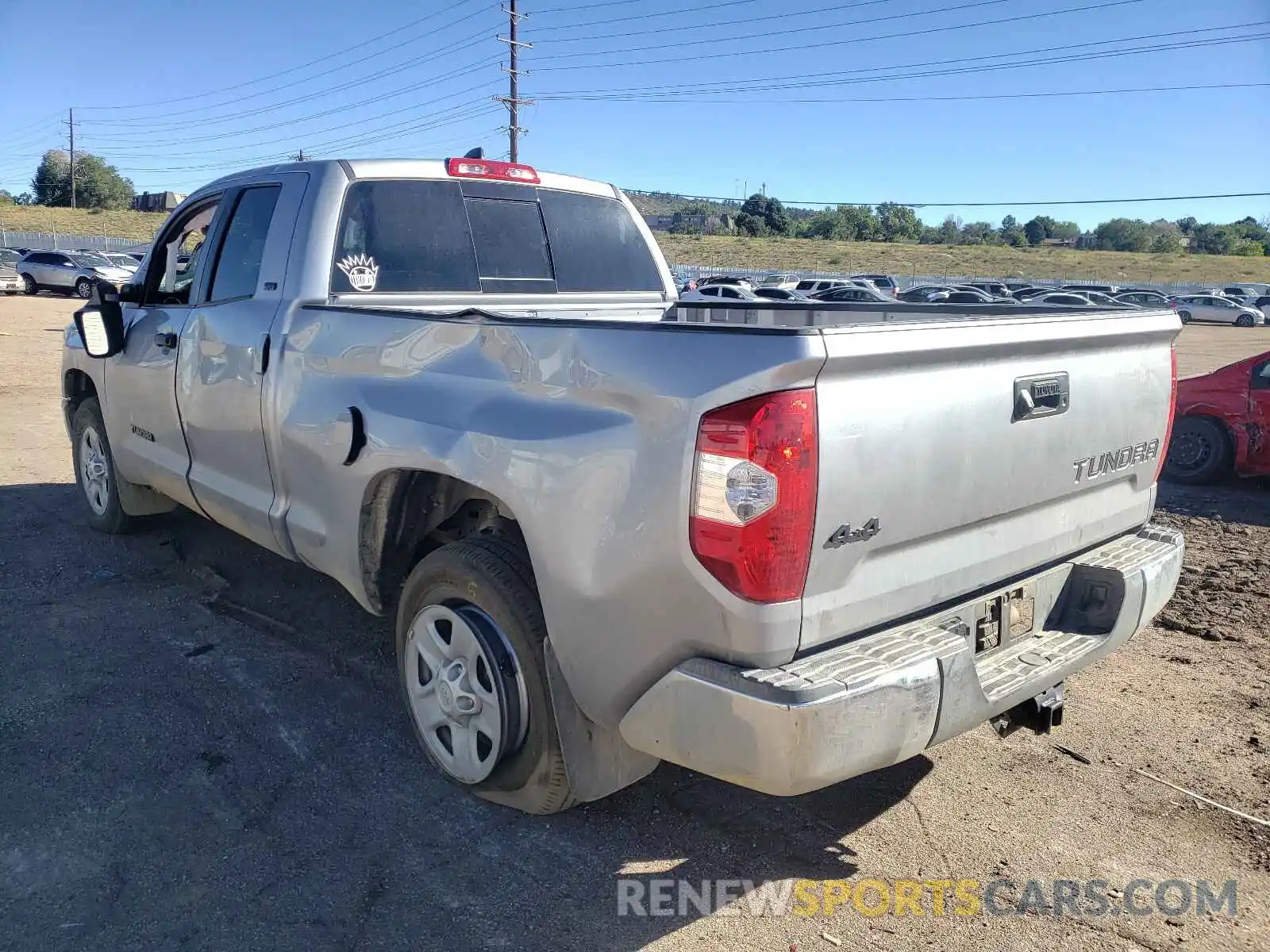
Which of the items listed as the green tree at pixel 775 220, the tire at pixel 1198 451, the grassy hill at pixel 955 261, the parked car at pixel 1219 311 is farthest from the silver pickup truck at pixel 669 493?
the green tree at pixel 775 220

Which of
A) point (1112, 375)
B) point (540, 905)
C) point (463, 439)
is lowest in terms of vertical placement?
point (540, 905)

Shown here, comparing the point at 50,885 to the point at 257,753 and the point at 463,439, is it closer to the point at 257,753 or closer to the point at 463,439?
the point at 257,753

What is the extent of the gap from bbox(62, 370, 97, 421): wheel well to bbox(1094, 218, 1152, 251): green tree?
107 meters

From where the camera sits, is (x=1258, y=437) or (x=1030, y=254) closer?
(x=1258, y=437)

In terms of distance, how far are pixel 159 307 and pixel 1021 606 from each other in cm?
437

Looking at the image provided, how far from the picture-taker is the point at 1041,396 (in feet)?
9.46

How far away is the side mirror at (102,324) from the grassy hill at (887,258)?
210ft

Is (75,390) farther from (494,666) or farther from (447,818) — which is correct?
(494,666)

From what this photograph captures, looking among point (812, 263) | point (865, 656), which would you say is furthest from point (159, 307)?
point (812, 263)

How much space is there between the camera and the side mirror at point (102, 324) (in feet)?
17.2

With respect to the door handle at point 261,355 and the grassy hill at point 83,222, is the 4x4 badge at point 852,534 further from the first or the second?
the grassy hill at point 83,222

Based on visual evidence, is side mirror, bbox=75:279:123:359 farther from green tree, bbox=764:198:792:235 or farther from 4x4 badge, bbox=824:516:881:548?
green tree, bbox=764:198:792:235

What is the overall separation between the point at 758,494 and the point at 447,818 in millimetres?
1693

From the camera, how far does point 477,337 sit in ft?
10.1
